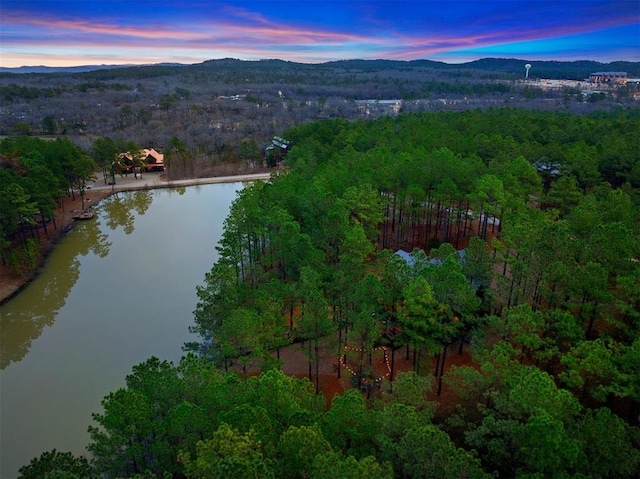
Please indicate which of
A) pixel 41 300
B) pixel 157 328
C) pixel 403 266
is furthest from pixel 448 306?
pixel 41 300

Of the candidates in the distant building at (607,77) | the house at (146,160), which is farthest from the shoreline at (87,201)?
the distant building at (607,77)

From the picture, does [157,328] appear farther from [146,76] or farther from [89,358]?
[146,76]

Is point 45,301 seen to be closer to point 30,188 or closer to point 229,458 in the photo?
point 30,188

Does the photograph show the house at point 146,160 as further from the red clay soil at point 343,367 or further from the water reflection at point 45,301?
the red clay soil at point 343,367

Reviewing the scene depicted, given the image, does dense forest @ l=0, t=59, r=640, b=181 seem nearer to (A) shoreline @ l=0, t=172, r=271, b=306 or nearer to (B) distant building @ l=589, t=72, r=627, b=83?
(A) shoreline @ l=0, t=172, r=271, b=306

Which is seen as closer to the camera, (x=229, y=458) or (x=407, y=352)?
(x=229, y=458)

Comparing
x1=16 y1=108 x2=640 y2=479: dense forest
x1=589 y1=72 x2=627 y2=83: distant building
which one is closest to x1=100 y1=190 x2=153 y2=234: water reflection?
x1=16 y1=108 x2=640 y2=479: dense forest

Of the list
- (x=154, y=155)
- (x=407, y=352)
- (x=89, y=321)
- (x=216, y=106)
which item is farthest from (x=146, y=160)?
(x=407, y=352)
